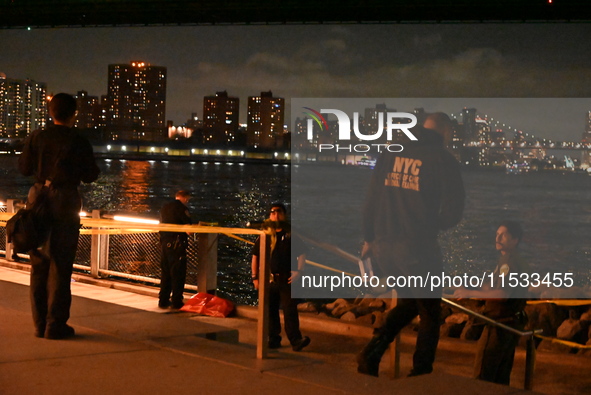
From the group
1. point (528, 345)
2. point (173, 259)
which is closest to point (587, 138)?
point (173, 259)

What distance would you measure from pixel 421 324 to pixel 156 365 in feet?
6.85

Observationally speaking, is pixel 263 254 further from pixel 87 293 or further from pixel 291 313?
pixel 87 293

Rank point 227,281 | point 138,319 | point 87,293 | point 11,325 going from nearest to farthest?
point 11,325 → point 138,319 → point 87,293 → point 227,281

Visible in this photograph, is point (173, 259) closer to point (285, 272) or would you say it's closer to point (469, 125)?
point (285, 272)

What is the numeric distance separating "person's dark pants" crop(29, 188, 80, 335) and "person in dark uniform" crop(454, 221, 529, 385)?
3.18m

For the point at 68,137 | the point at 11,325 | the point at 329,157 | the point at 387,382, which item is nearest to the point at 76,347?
the point at 11,325

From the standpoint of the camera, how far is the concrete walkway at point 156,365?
4816 mm

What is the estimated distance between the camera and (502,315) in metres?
6.06

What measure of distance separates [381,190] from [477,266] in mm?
29490

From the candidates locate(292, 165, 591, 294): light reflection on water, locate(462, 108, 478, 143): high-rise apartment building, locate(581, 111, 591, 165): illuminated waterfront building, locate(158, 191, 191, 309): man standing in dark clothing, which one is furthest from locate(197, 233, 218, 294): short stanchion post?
locate(292, 165, 591, 294): light reflection on water

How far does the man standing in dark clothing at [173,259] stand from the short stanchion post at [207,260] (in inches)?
10.2

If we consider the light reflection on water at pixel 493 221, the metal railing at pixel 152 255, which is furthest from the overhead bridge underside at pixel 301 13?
the metal railing at pixel 152 255

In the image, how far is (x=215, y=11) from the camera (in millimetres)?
42844

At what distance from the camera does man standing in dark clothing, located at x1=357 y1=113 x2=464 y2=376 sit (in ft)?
18.2
